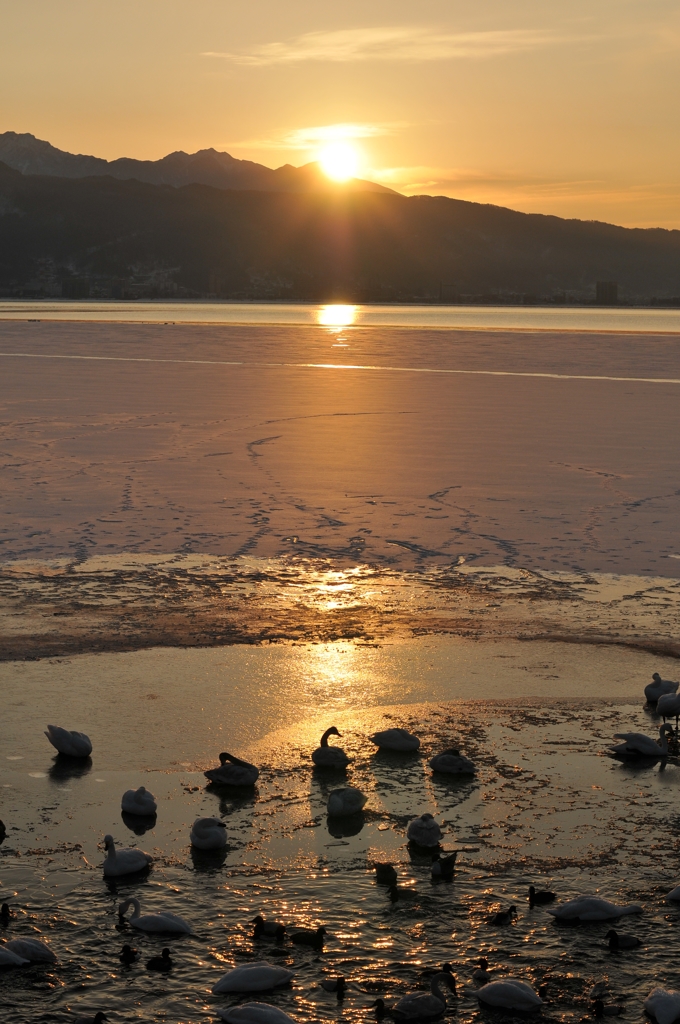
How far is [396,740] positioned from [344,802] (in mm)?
865

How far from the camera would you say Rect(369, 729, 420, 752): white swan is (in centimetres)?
639

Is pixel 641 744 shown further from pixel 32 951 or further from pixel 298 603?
pixel 298 603

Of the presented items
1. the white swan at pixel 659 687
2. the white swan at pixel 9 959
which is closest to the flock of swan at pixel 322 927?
the white swan at pixel 9 959

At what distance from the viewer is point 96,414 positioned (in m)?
22.8

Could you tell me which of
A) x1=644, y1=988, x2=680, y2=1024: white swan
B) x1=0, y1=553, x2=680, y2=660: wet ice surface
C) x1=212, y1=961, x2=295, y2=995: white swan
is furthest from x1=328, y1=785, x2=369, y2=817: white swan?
x1=0, y1=553, x2=680, y2=660: wet ice surface

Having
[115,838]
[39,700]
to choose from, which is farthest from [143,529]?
[115,838]

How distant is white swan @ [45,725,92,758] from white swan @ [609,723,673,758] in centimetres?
298

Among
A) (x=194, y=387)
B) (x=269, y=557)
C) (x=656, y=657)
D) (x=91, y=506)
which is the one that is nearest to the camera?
(x=656, y=657)

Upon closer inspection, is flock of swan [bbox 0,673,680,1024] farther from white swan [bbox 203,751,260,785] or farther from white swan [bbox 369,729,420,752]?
white swan [bbox 369,729,420,752]

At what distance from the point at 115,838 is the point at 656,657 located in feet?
14.0

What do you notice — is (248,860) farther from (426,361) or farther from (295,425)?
(426,361)

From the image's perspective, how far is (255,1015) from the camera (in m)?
3.93

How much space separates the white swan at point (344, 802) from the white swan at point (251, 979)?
4.70 ft

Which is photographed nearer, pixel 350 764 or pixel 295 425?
pixel 350 764
